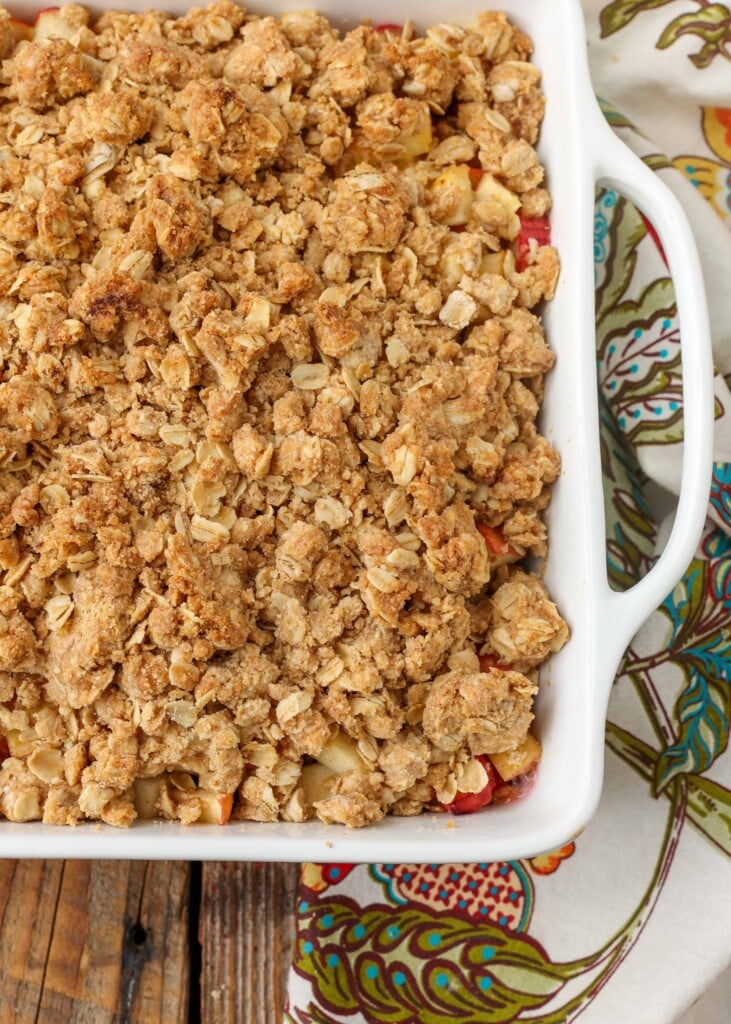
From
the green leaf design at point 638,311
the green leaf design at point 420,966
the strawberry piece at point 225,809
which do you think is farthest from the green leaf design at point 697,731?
the strawberry piece at point 225,809

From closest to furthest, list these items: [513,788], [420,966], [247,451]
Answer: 1. [247,451]
2. [513,788]
3. [420,966]

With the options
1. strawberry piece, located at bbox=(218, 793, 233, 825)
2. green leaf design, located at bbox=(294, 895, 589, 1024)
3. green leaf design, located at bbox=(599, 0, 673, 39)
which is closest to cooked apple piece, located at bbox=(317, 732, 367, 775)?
strawberry piece, located at bbox=(218, 793, 233, 825)

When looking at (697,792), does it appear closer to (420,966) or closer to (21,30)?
(420,966)

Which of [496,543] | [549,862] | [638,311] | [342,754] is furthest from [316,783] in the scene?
[638,311]

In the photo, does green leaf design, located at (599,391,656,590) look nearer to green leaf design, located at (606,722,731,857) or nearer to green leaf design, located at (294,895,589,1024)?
green leaf design, located at (606,722,731,857)

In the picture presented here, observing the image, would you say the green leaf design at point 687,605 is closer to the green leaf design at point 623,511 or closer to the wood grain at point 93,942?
the green leaf design at point 623,511

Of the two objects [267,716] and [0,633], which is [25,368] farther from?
[267,716]
